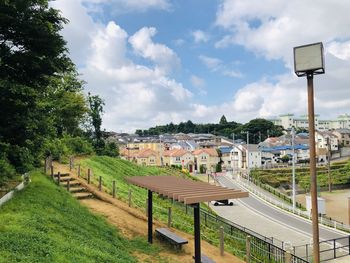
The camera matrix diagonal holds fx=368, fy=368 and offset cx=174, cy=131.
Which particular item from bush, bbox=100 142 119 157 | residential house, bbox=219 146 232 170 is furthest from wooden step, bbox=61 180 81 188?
residential house, bbox=219 146 232 170

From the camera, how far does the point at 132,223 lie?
645 inches

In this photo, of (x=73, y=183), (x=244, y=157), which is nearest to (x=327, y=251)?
(x=73, y=183)

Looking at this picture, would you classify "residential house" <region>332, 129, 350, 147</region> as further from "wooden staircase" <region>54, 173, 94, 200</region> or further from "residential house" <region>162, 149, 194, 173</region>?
"wooden staircase" <region>54, 173, 94, 200</region>

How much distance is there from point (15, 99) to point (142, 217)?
831 centimetres

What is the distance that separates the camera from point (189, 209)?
73.8 feet

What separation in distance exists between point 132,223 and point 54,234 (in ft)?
21.5

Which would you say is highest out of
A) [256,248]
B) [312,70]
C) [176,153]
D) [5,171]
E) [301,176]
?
[312,70]

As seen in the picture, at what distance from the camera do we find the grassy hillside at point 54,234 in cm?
845

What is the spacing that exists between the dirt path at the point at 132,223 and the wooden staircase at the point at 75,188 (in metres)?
0.28

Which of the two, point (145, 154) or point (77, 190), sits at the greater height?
point (145, 154)

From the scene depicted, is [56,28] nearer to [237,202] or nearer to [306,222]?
[306,222]

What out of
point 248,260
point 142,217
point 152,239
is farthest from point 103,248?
point 142,217

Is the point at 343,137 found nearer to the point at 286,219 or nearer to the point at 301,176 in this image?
the point at 301,176

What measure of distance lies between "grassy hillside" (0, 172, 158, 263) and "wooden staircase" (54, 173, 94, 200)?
3.35 meters
